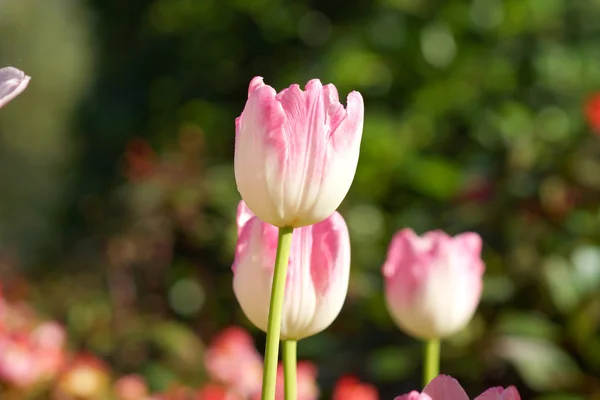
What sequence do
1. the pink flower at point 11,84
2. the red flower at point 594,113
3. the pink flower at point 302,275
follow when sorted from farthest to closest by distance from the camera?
the red flower at point 594,113
the pink flower at point 302,275
the pink flower at point 11,84

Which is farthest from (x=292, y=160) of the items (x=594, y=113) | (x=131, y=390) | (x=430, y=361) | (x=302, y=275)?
(x=594, y=113)

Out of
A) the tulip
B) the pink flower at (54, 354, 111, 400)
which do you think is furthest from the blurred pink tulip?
the tulip

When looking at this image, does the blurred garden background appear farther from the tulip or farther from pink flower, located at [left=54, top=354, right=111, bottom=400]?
the tulip

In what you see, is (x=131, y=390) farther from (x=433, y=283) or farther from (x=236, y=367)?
(x=433, y=283)

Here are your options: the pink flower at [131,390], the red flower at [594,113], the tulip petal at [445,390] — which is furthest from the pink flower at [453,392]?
the red flower at [594,113]

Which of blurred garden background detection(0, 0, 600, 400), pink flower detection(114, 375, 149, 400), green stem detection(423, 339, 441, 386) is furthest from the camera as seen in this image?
blurred garden background detection(0, 0, 600, 400)

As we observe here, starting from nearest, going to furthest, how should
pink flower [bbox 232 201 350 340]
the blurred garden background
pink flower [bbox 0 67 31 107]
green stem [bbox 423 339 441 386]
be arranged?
pink flower [bbox 0 67 31 107] → pink flower [bbox 232 201 350 340] → green stem [bbox 423 339 441 386] → the blurred garden background

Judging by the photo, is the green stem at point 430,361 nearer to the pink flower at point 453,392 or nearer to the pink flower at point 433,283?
the pink flower at point 433,283
